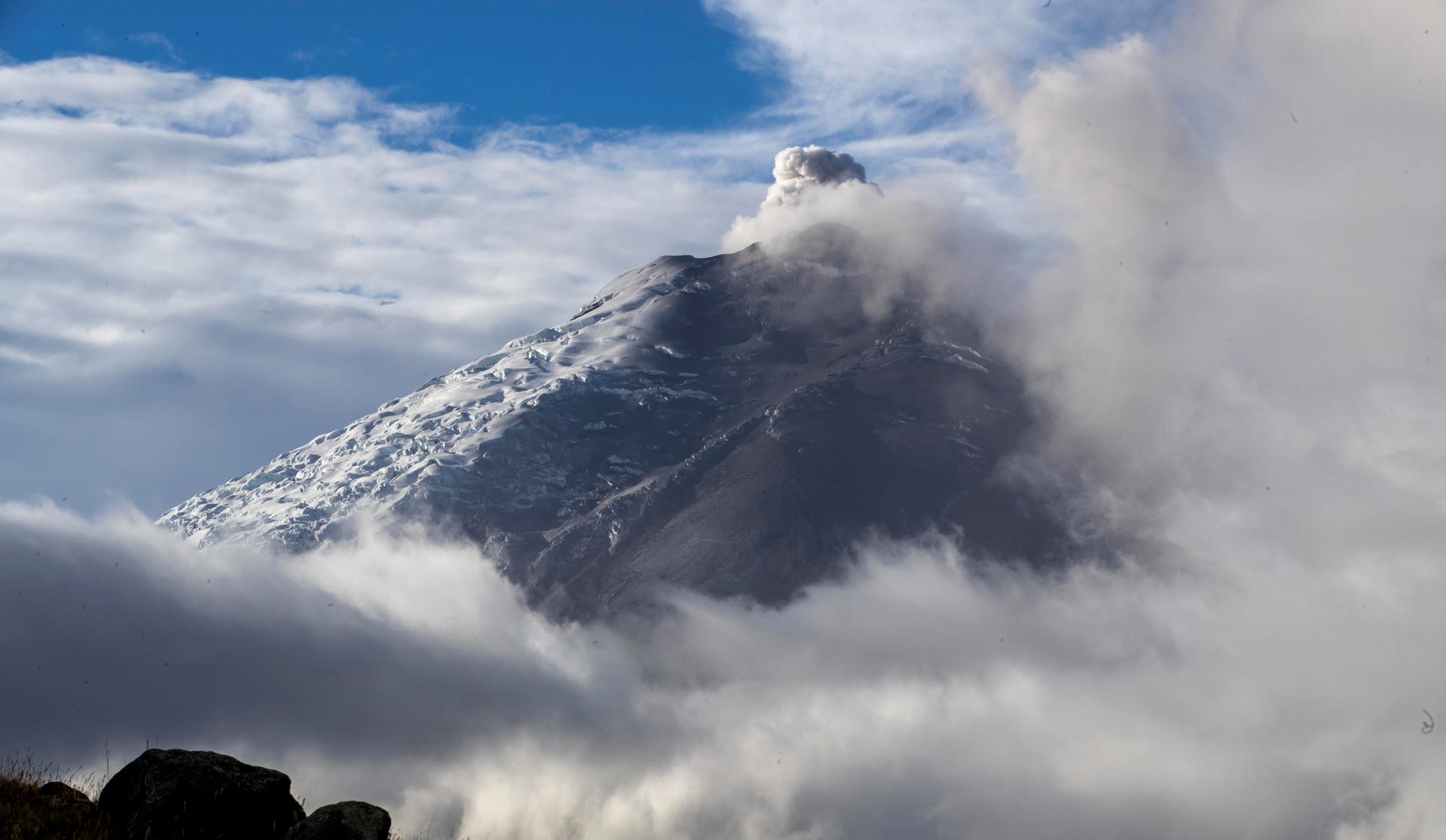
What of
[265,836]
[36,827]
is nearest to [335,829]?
[265,836]

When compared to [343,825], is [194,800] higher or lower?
lower

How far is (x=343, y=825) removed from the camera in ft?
90.8

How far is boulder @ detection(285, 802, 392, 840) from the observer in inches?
1081

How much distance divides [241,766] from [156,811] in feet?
8.55

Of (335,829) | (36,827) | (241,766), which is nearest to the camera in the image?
(36,827)

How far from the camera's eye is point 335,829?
2753 cm

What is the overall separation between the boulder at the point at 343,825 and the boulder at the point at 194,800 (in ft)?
4.22

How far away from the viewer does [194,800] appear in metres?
28.2

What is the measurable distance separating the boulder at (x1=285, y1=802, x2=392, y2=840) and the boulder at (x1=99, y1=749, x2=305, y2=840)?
1.29 m

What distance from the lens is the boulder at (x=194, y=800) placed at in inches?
1084

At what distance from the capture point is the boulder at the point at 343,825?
27453mm

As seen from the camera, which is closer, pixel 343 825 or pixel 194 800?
pixel 343 825

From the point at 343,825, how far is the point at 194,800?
3.44 meters

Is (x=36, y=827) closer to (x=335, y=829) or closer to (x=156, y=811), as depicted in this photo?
(x=156, y=811)
